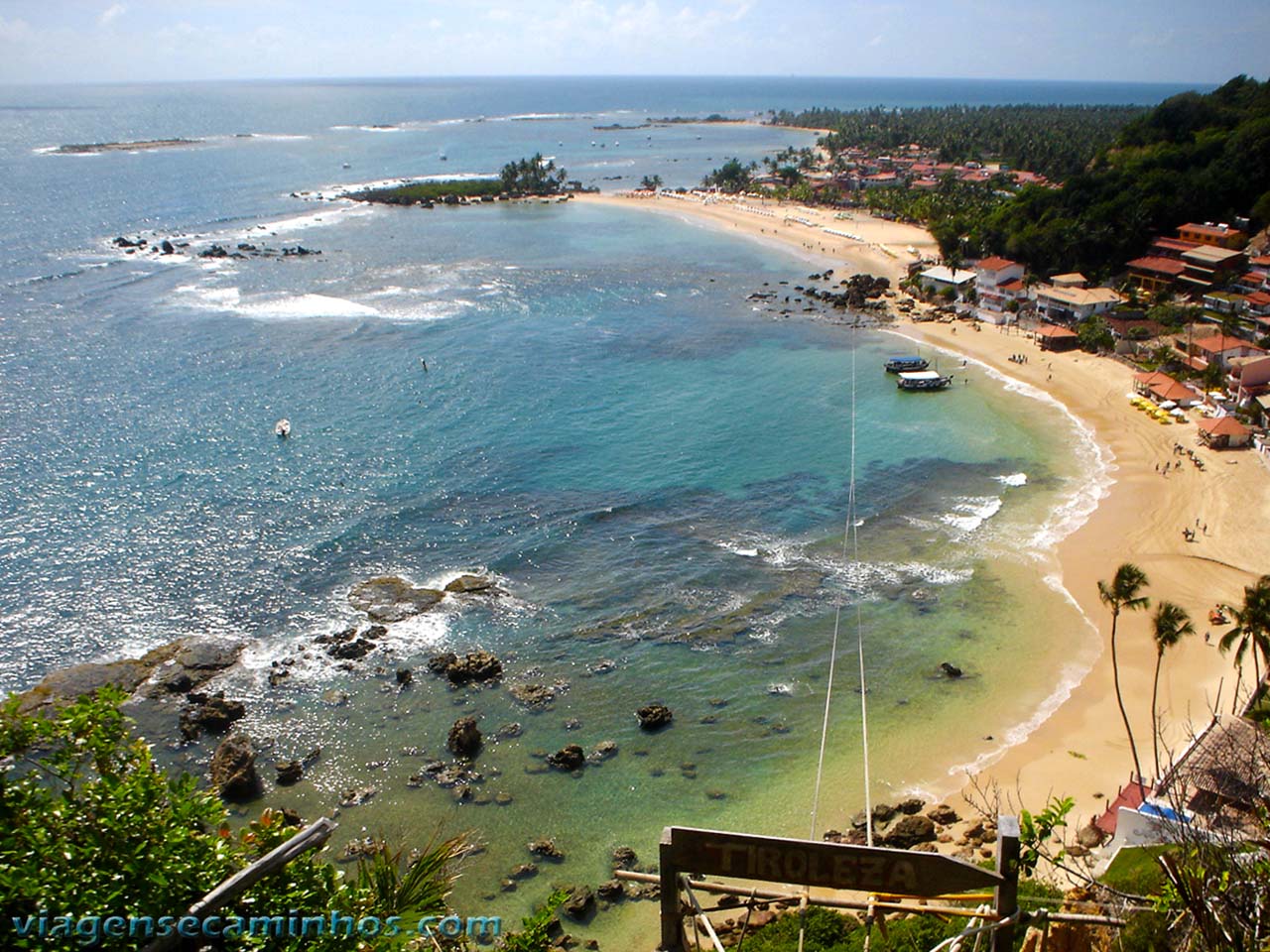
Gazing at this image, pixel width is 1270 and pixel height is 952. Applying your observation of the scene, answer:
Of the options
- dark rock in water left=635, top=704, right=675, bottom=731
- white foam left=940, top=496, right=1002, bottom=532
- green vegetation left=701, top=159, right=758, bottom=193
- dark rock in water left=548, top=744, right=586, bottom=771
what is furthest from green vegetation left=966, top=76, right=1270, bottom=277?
dark rock in water left=548, top=744, right=586, bottom=771

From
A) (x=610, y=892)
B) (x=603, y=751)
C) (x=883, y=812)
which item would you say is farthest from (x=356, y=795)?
(x=883, y=812)

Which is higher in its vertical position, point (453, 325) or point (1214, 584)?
point (453, 325)

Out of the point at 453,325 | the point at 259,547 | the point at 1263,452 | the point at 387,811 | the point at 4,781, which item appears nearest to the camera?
the point at 4,781

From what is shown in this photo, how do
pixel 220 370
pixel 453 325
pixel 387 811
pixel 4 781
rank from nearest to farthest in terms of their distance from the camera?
1. pixel 4 781
2. pixel 387 811
3. pixel 220 370
4. pixel 453 325

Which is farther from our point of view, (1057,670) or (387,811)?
(1057,670)

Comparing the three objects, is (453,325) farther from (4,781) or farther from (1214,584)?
(4,781)

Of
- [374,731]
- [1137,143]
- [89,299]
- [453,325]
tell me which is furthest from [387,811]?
[1137,143]

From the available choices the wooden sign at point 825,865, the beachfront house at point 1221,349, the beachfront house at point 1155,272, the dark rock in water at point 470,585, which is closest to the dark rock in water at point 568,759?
the dark rock in water at point 470,585

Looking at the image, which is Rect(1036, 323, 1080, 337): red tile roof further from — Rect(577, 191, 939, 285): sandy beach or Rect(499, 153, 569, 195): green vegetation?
Rect(499, 153, 569, 195): green vegetation

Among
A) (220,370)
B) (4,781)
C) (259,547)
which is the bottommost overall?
(259,547)
